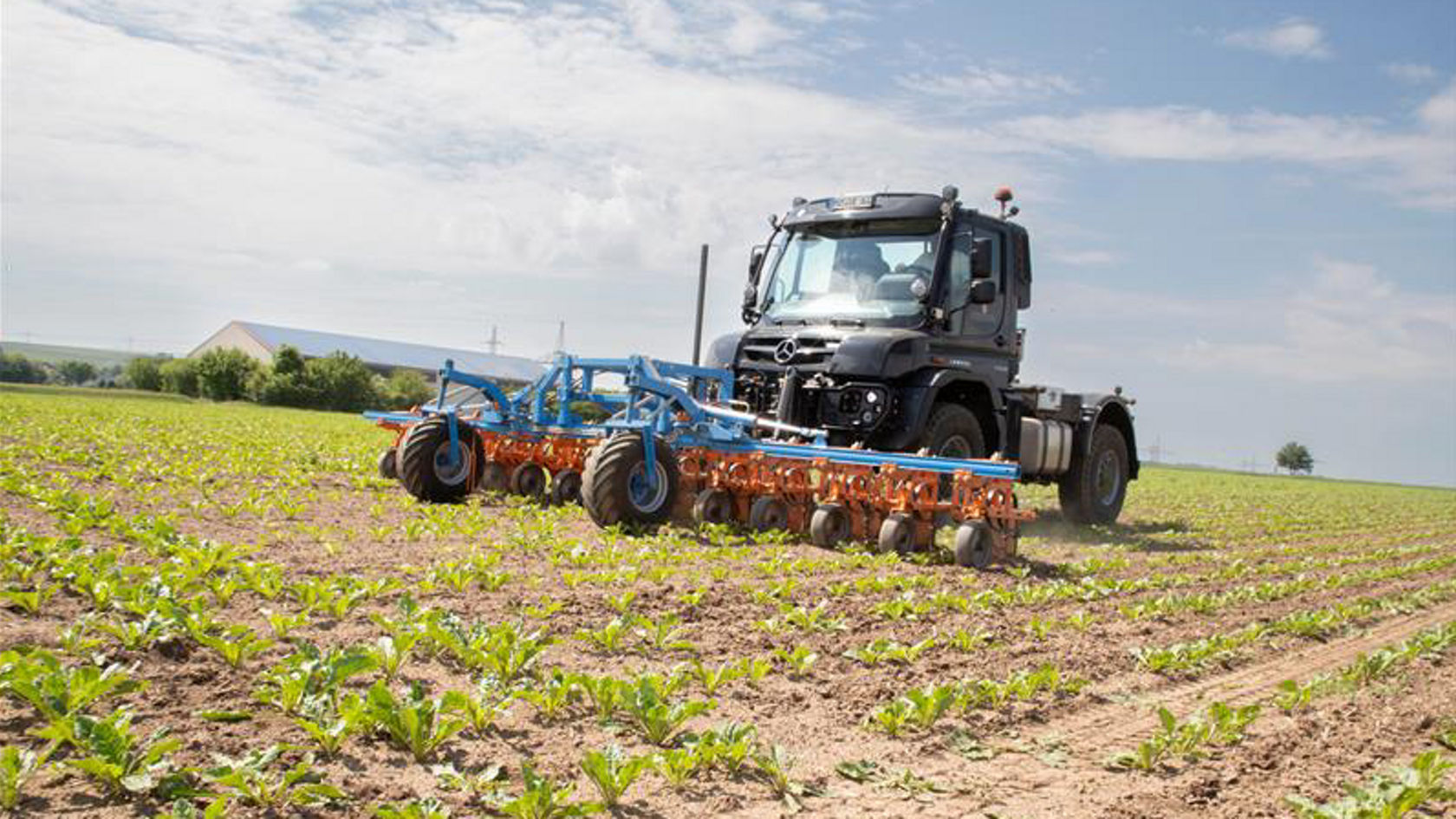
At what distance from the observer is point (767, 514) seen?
10.4 m

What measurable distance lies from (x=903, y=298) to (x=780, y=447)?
2.11 m

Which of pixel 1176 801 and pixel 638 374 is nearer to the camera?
pixel 1176 801

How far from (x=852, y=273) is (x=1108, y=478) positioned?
5267mm

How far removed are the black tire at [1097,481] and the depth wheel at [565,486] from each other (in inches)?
237

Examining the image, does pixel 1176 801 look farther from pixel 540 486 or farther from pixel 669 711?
pixel 540 486

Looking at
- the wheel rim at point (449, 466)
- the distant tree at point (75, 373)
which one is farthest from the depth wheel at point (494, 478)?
the distant tree at point (75, 373)

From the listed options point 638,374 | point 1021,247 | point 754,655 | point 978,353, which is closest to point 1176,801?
point 754,655

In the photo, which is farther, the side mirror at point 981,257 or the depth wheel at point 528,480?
the depth wheel at point 528,480

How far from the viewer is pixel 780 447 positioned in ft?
33.1

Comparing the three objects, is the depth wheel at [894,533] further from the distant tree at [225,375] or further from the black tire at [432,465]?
the distant tree at [225,375]

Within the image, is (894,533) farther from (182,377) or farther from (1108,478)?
(182,377)

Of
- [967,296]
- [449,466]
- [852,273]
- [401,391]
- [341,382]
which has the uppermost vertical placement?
[852,273]

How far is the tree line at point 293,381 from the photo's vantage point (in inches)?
2297

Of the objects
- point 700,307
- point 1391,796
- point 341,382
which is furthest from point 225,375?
point 1391,796
